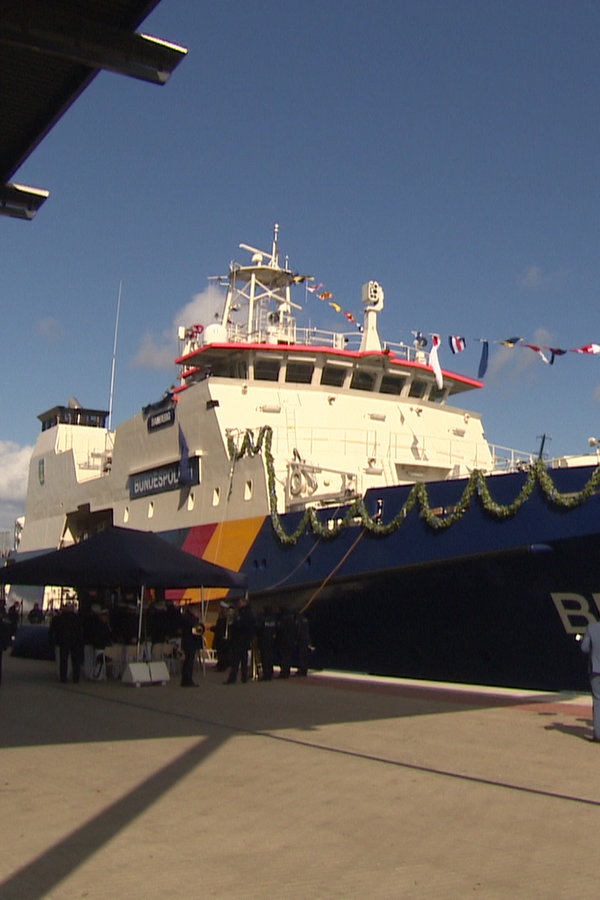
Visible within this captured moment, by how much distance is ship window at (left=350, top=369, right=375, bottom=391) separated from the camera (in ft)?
61.6

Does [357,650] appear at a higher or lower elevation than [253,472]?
lower

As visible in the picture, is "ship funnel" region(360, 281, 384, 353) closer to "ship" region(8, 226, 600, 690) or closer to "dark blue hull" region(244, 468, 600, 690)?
"ship" region(8, 226, 600, 690)

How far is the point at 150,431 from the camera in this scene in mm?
19797

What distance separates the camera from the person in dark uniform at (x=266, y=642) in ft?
45.7

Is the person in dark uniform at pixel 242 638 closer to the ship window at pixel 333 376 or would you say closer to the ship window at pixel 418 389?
the ship window at pixel 333 376

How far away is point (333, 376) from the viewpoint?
1880cm

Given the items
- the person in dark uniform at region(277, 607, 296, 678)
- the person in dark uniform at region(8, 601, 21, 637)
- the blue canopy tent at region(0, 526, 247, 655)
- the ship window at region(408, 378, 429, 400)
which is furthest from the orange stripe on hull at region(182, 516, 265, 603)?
the person in dark uniform at region(8, 601, 21, 637)

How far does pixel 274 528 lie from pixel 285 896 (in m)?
11.3

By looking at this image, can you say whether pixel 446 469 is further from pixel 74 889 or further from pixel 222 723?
pixel 74 889

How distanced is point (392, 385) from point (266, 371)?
2570 millimetres

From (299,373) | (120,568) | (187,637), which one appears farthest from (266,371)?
(187,637)

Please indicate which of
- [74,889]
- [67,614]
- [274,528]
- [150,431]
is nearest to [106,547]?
[67,614]

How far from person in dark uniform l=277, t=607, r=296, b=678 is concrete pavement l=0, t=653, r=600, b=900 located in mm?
3051

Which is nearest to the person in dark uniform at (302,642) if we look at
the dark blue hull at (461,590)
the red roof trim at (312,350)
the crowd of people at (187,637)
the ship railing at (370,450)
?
the crowd of people at (187,637)
